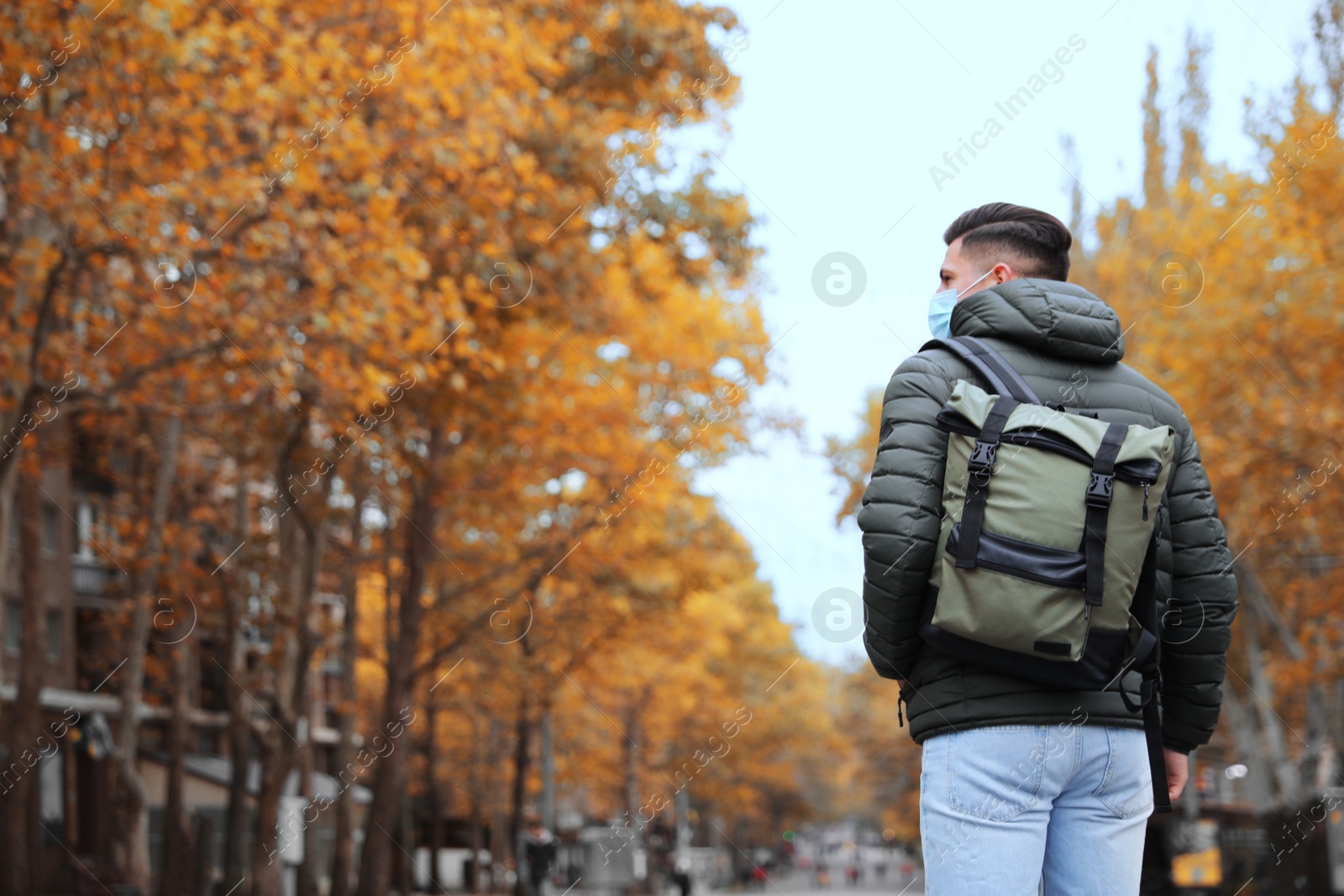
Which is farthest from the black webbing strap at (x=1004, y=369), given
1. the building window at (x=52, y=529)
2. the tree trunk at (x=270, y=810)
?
the building window at (x=52, y=529)

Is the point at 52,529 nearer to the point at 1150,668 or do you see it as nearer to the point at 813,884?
the point at 1150,668

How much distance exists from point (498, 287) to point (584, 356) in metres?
5.91

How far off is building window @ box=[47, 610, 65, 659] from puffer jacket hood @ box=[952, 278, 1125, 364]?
36667 mm

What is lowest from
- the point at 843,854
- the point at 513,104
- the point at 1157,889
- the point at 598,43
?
the point at 843,854

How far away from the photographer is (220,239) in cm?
1127

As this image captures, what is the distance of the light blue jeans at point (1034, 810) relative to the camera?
7.87 feet

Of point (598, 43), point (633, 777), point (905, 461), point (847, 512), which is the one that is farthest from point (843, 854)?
point (905, 461)

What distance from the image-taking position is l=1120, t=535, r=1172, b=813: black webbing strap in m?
2.47

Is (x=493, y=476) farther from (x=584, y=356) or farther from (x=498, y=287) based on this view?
(x=498, y=287)

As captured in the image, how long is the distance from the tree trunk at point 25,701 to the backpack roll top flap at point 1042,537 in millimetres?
12372

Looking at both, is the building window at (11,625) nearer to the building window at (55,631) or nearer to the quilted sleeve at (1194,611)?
the building window at (55,631)

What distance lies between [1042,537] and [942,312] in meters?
0.79

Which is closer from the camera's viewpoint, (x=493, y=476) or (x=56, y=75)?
(x=56, y=75)

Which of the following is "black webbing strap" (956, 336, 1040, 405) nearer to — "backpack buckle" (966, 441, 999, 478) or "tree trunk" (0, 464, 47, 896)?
"backpack buckle" (966, 441, 999, 478)
